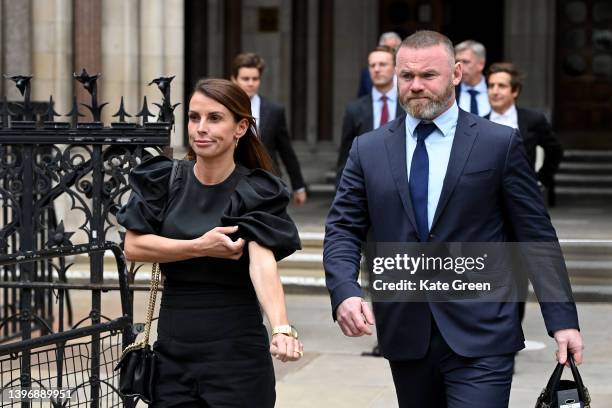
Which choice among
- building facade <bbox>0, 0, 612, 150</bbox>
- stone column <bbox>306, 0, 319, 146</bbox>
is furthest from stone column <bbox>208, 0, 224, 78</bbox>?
stone column <bbox>306, 0, 319, 146</bbox>

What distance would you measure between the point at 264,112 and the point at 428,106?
216 inches

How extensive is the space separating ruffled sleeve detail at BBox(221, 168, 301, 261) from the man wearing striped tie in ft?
16.6

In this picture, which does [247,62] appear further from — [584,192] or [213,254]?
[584,192]

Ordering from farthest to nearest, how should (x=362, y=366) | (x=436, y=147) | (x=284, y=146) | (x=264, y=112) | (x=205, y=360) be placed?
(x=284, y=146), (x=264, y=112), (x=362, y=366), (x=436, y=147), (x=205, y=360)

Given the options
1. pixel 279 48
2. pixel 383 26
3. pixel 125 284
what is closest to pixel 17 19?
pixel 279 48

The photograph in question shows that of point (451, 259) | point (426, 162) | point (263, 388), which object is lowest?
point (263, 388)

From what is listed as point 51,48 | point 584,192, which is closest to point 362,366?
point 51,48

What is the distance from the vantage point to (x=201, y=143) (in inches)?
193

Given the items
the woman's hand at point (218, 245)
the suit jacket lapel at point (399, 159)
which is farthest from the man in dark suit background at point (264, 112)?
the woman's hand at point (218, 245)

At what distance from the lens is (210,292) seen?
4.89 meters

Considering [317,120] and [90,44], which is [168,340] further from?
[317,120]

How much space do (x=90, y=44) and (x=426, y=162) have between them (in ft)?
31.5

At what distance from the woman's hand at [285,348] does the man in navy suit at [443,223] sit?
246 mm

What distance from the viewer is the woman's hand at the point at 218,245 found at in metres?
4.75
